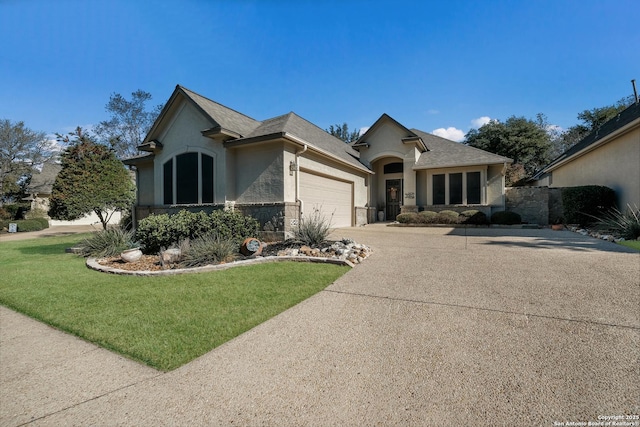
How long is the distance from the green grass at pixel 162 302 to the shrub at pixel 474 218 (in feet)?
37.1

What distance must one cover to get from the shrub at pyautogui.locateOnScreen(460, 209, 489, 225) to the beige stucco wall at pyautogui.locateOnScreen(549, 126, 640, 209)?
4917mm

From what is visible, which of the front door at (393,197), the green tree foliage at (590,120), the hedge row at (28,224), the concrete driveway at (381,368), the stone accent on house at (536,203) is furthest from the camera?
the green tree foliage at (590,120)

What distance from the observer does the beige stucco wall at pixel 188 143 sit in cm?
1055

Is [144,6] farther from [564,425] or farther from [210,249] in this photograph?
[564,425]

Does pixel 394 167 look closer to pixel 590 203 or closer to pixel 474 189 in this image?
pixel 474 189

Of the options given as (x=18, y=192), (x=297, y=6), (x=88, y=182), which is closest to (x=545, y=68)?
(x=297, y=6)

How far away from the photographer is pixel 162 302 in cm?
431

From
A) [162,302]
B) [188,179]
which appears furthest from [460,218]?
[162,302]

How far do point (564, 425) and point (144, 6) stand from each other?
12.5 metres

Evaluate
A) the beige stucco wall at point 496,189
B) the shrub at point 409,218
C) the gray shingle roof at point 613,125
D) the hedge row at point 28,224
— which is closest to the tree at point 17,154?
the hedge row at point 28,224

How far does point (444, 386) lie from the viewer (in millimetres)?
2219

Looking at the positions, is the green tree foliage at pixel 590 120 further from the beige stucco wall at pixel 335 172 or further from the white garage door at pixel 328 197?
the white garage door at pixel 328 197

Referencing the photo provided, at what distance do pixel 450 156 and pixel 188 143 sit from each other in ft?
46.1

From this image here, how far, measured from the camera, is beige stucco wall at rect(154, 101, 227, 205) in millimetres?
10555
